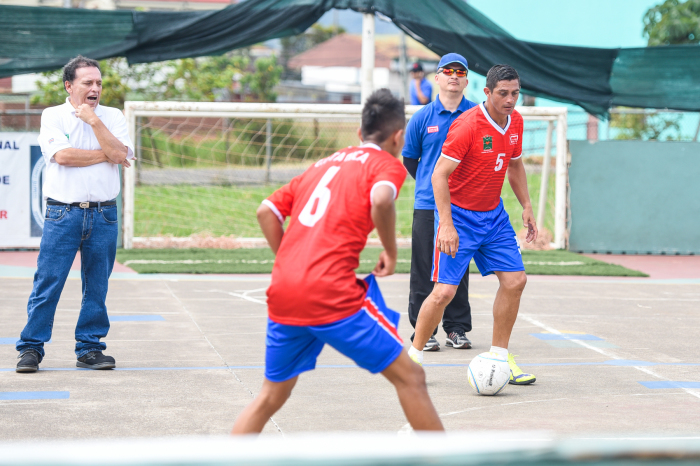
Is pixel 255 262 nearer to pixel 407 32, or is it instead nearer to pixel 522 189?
pixel 407 32

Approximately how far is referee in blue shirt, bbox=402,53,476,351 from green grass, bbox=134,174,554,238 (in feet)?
24.7

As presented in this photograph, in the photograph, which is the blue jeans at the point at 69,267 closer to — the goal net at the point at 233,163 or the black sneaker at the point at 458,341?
the black sneaker at the point at 458,341

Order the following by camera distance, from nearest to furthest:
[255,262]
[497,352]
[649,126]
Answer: [497,352] → [255,262] → [649,126]

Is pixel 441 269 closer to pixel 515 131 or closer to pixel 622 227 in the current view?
pixel 515 131

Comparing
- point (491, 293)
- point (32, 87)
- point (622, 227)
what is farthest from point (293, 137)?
point (32, 87)

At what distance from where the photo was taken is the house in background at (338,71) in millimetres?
63219

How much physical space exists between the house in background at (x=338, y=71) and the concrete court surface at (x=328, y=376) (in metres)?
49.0

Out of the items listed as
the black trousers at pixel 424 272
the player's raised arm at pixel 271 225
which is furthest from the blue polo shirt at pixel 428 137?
the player's raised arm at pixel 271 225

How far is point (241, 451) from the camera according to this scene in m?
1.46

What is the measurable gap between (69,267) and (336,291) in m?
3.00

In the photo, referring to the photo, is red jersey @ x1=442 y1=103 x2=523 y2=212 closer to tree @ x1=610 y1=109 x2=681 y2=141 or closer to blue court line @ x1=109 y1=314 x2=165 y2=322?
blue court line @ x1=109 y1=314 x2=165 y2=322

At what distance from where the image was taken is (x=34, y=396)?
16.7 feet

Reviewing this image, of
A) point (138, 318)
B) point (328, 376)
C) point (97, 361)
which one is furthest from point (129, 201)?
point (328, 376)

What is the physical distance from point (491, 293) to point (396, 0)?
541 cm
